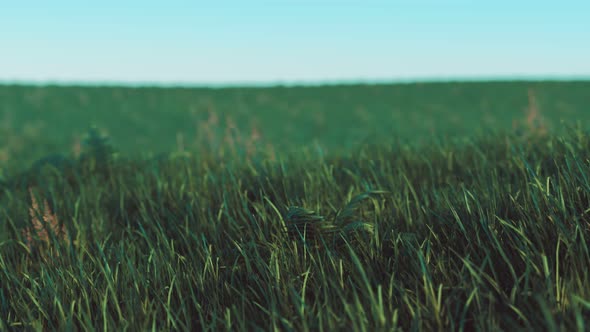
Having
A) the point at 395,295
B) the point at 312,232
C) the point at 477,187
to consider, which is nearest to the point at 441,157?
the point at 477,187

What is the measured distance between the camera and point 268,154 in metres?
4.05

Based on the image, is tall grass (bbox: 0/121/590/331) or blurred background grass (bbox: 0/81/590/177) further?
blurred background grass (bbox: 0/81/590/177)

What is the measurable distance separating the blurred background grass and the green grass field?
430 inches

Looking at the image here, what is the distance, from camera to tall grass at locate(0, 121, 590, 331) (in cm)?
158

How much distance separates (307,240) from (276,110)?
69.9ft

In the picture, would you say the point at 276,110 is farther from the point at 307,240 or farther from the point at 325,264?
the point at 325,264

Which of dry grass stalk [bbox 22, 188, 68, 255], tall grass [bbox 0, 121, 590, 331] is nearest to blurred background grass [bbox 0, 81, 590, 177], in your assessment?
tall grass [bbox 0, 121, 590, 331]

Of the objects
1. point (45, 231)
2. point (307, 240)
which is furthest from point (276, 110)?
point (307, 240)

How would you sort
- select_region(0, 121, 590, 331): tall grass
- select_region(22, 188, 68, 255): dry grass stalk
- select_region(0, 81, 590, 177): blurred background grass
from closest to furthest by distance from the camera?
select_region(0, 121, 590, 331): tall grass → select_region(22, 188, 68, 255): dry grass stalk → select_region(0, 81, 590, 177): blurred background grass

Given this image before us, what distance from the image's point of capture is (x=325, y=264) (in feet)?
6.37

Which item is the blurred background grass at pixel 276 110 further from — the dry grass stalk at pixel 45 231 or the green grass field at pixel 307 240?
the dry grass stalk at pixel 45 231

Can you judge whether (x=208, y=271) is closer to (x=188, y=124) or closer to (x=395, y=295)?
(x=395, y=295)

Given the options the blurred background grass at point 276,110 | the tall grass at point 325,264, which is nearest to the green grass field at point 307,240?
the tall grass at point 325,264

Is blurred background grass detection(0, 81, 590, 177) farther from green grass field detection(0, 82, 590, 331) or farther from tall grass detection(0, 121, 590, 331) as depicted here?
tall grass detection(0, 121, 590, 331)
